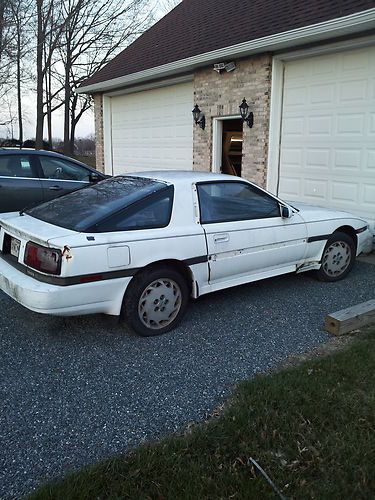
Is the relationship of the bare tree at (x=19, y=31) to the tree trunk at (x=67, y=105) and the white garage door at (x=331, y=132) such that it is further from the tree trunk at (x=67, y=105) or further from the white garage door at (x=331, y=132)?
the white garage door at (x=331, y=132)

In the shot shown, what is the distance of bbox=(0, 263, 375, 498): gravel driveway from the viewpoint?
8.13 feet

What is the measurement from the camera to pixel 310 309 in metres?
4.53

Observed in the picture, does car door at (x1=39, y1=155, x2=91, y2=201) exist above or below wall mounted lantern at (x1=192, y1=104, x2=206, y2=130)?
below

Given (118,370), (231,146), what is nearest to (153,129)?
(231,146)

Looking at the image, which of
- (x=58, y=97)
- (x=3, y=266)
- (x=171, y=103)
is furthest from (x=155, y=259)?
(x=58, y=97)

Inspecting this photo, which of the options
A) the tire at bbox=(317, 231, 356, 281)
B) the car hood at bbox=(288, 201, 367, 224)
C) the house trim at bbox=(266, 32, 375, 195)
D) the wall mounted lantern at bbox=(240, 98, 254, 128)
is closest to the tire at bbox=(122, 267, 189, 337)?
the car hood at bbox=(288, 201, 367, 224)

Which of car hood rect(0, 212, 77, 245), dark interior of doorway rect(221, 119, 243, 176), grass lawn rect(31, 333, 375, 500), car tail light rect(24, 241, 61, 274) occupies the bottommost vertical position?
grass lawn rect(31, 333, 375, 500)

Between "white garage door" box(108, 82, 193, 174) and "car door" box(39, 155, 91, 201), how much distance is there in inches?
145

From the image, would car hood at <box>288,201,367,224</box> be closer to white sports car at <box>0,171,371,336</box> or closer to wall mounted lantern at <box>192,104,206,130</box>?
white sports car at <box>0,171,371,336</box>

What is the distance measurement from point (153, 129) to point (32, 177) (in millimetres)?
5375

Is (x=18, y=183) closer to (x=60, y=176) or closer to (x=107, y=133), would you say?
(x=60, y=176)

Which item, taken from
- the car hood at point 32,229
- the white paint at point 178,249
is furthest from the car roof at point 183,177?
the car hood at point 32,229

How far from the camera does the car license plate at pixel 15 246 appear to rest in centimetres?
375

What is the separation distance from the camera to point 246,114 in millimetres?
8711
